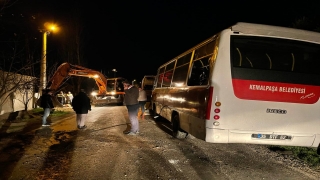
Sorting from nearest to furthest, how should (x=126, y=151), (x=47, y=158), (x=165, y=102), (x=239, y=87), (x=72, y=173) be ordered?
(x=72, y=173) → (x=239, y=87) → (x=47, y=158) → (x=126, y=151) → (x=165, y=102)

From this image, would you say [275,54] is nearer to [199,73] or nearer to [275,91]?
[275,91]

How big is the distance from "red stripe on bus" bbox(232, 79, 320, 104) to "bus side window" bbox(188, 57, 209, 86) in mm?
724

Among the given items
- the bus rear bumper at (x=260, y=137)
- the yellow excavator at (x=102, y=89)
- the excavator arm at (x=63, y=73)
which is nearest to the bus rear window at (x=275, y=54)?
the bus rear bumper at (x=260, y=137)

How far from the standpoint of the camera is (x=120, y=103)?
74.0 ft

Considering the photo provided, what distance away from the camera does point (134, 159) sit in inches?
244

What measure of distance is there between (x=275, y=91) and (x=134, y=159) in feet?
11.1

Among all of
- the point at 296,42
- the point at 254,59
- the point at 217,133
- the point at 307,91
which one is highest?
the point at 296,42

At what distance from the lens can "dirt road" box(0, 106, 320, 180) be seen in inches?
208

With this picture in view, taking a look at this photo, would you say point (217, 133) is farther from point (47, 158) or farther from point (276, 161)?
point (47, 158)

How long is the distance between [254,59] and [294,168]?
253 cm

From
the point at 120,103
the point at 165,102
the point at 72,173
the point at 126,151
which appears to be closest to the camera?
the point at 72,173

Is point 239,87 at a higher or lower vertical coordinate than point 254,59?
lower

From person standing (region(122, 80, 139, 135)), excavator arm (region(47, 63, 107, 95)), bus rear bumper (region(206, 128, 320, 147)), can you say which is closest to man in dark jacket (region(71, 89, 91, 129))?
person standing (region(122, 80, 139, 135))

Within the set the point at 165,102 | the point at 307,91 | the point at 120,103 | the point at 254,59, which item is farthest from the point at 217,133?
the point at 120,103
